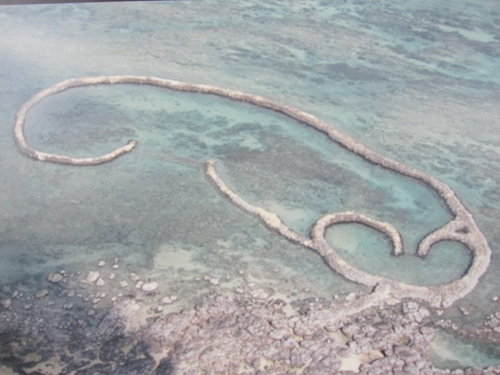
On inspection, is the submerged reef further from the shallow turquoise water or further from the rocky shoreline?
the shallow turquoise water

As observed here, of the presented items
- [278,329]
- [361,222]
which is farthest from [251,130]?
[278,329]

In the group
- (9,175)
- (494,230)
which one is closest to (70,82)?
(9,175)

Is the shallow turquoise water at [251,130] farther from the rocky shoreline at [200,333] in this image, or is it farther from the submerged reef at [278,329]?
the rocky shoreline at [200,333]

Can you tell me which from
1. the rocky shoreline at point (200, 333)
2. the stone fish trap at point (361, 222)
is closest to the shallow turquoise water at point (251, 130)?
the stone fish trap at point (361, 222)

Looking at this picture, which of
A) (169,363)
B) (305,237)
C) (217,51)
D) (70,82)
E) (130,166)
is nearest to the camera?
(169,363)

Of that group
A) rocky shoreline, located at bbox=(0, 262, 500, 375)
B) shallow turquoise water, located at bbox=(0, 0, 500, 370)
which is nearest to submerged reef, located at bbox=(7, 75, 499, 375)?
rocky shoreline, located at bbox=(0, 262, 500, 375)

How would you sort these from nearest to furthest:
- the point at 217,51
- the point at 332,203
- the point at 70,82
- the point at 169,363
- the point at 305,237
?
the point at 169,363, the point at 305,237, the point at 332,203, the point at 70,82, the point at 217,51

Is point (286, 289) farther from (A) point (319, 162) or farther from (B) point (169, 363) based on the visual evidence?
(A) point (319, 162)

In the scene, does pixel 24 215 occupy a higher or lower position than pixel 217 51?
lower
